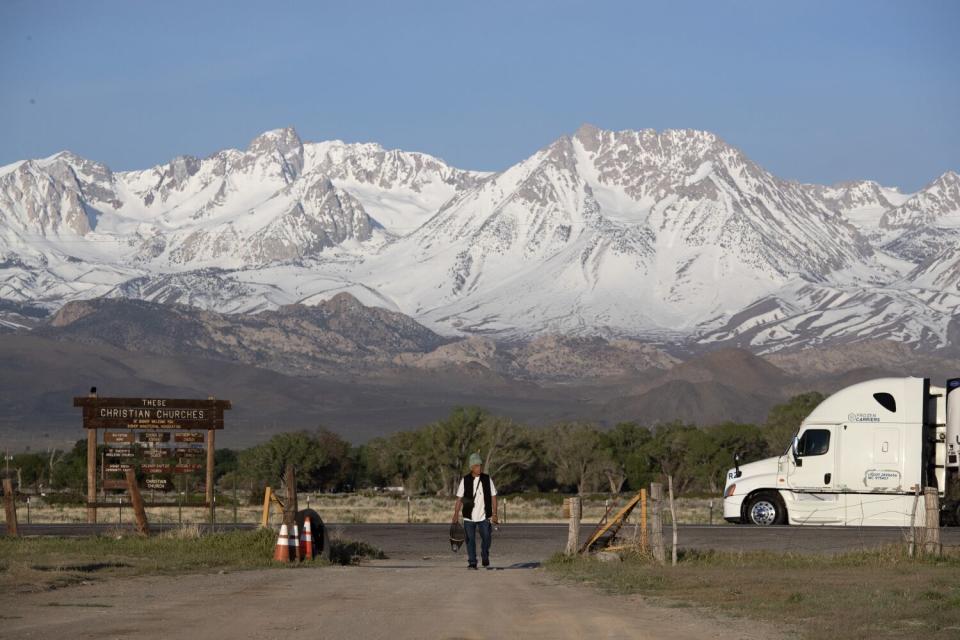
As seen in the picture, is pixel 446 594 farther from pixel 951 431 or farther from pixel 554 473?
pixel 554 473

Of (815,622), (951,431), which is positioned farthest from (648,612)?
(951,431)

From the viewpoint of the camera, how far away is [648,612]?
59.1 ft

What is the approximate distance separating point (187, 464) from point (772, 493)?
13762 millimetres

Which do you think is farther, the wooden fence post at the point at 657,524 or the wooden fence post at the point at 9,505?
the wooden fence post at the point at 9,505

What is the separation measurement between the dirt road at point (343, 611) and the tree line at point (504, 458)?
60.6 meters

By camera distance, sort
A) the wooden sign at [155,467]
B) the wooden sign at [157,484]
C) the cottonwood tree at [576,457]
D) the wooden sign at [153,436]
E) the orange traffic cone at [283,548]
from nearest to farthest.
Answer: the orange traffic cone at [283,548]
the wooden sign at [153,436]
the wooden sign at [155,467]
the wooden sign at [157,484]
the cottonwood tree at [576,457]

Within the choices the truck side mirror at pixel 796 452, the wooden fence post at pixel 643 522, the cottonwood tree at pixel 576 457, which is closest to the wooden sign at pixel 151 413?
the truck side mirror at pixel 796 452

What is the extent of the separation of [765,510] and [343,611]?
20872 mm

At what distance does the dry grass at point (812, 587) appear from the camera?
16.6m

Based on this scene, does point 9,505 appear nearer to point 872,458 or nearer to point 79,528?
point 79,528

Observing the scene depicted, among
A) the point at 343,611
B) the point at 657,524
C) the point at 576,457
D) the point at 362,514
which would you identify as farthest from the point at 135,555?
the point at 576,457

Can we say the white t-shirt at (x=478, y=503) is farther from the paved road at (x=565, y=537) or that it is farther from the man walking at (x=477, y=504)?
the paved road at (x=565, y=537)

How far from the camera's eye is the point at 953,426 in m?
33.9

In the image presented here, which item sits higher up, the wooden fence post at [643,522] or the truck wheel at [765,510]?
the wooden fence post at [643,522]
